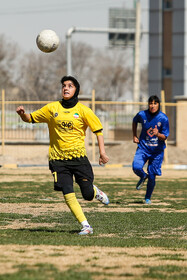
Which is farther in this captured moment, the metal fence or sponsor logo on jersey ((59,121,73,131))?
the metal fence

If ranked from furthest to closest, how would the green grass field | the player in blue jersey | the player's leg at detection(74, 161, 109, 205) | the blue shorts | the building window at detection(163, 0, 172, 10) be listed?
the building window at detection(163, 0, 172, 10) → the blue shorts → the player in blue jersey → the player's leg at detection(74, 161, 109, 205) → the green grass field

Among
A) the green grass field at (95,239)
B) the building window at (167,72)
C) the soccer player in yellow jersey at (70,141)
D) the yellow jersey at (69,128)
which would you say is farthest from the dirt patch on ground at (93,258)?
the building window at (167,72)

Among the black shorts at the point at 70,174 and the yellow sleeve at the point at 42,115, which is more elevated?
the yellow sleeve at the point at 42,115

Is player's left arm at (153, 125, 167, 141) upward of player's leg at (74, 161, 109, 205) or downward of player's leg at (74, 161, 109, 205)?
upward

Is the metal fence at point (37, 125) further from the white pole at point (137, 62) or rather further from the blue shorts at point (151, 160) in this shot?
the blue shorts at point (151, 160)

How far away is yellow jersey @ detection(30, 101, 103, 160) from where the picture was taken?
9016mm

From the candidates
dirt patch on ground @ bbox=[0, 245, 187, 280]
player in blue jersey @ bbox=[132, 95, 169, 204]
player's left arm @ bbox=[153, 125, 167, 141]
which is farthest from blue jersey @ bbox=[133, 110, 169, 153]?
dirt patch on ground @ bbox=[0, 245, 187, 280]

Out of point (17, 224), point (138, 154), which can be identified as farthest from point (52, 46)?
point (17, 224)

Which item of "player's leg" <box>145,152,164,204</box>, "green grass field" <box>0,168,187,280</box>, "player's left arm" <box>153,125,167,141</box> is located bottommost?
"green grass field" <box>0,168,187,280</box>

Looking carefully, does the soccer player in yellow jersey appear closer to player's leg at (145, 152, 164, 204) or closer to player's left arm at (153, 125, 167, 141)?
player's left arm at (153, 125, 167, 141)

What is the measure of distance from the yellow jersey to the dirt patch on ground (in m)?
1.67

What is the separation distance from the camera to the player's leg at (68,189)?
8.95 m

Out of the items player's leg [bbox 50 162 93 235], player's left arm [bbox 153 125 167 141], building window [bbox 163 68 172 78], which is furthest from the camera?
building window [bbox 163 68 172 78]

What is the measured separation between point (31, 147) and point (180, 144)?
690 centimetres
